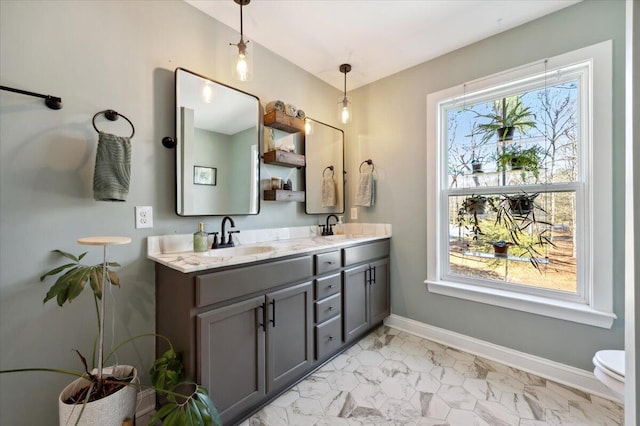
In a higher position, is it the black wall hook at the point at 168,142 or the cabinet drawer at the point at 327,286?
the black wall hook at the point at 168,142

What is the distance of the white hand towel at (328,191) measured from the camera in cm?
279

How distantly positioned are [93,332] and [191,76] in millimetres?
1623

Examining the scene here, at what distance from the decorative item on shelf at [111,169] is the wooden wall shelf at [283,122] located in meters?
1.07

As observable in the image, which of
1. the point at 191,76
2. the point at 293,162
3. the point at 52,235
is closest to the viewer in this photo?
the point at 52,235

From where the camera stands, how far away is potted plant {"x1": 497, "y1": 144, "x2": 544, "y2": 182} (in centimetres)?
198

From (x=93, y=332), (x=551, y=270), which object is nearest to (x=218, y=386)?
(x=93, y=332)

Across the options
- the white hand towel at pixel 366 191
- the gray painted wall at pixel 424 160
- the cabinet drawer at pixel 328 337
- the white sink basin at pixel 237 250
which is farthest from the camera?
the white hand towel at pixel 366 191

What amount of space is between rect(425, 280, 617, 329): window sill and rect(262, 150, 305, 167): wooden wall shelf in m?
1.61

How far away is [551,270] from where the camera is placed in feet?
6.42

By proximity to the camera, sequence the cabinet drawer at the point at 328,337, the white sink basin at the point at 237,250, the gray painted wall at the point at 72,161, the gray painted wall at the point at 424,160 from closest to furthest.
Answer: the gray painted wall at the point at 72,161 < the gray painted wall at the point at 424,160 < the white sink basin at the point at 237,250 < the cabinet drawer at the point at 328,337

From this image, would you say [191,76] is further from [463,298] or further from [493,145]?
[463,298]

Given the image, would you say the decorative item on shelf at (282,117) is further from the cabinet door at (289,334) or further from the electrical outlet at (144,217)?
the cabinet door at (289,334)

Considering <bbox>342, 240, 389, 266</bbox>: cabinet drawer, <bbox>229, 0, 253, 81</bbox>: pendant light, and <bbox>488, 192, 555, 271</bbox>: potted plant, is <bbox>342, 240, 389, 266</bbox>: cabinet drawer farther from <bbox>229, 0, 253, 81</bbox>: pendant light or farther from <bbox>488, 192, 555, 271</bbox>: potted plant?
<bbox>229, 0, 253, 81</bbox>: pendant light

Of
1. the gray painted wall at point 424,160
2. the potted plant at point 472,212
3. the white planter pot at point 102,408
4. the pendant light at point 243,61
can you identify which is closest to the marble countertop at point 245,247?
the gray painted wall at point 424,160
